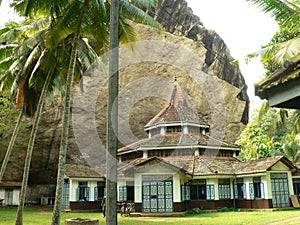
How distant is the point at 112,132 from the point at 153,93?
3396 centimetres

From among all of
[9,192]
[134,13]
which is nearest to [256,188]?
[134,13]

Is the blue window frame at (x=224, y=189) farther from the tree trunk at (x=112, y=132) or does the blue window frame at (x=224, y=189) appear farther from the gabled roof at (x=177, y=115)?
the tree trunk at (x=112, y=132)

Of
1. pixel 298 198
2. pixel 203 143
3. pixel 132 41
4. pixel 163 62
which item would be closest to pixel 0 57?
pixel 132 41

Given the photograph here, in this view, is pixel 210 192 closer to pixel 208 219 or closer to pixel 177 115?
pixel 208 219

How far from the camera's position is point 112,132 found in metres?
7.70

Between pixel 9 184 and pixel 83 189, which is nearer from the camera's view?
pixel 83 189

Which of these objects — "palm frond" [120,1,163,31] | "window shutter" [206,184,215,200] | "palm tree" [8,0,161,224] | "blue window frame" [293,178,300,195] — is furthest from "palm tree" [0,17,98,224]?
"blue window frame" [293,178,300,195]

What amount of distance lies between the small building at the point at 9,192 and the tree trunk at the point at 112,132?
95.1 feet

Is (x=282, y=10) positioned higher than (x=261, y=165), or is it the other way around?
(x=282, y=10)

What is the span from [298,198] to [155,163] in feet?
38.2

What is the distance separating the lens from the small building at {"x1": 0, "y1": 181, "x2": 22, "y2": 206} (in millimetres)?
33378

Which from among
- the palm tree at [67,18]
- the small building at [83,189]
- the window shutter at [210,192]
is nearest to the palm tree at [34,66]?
the palm tree at [67,18]

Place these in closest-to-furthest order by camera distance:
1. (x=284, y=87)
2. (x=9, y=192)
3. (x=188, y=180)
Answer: (x=284, y=87) < (x=188, y=180) < (x=9, y=192)

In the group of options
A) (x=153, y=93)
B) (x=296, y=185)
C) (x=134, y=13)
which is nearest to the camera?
(x=134, y=13)
